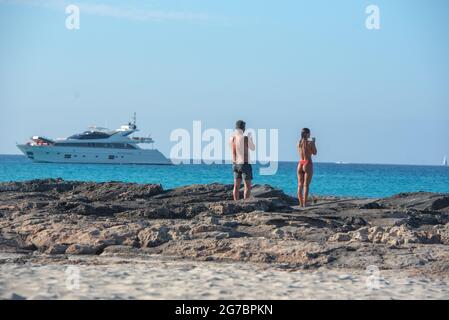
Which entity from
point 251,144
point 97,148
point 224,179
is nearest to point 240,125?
point 251,144

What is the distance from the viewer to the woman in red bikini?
48.1 feet

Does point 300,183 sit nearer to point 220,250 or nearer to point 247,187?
point 247,187

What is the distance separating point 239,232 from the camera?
1114 centimetres

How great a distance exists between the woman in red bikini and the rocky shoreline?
1.19 feet

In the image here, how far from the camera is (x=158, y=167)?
8188cm

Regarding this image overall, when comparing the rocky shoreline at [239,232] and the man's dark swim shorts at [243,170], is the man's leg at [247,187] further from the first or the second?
Result: the rocky shoreline at [239,232]

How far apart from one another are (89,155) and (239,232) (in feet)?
225

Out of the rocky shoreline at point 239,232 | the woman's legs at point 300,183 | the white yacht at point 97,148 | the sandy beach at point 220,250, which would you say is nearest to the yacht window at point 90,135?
the white yacht at point 97,148

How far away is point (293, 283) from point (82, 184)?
12372 mm

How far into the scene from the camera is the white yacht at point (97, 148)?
78.6m

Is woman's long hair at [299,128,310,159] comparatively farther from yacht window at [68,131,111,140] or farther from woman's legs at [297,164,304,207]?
yacht window at [68,131,111,140]

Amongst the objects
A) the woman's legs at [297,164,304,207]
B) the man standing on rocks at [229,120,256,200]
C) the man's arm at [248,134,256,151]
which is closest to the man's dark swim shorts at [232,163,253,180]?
the man standing on rocks at [229,120,256,200]

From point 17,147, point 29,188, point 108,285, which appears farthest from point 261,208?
point 17,147
